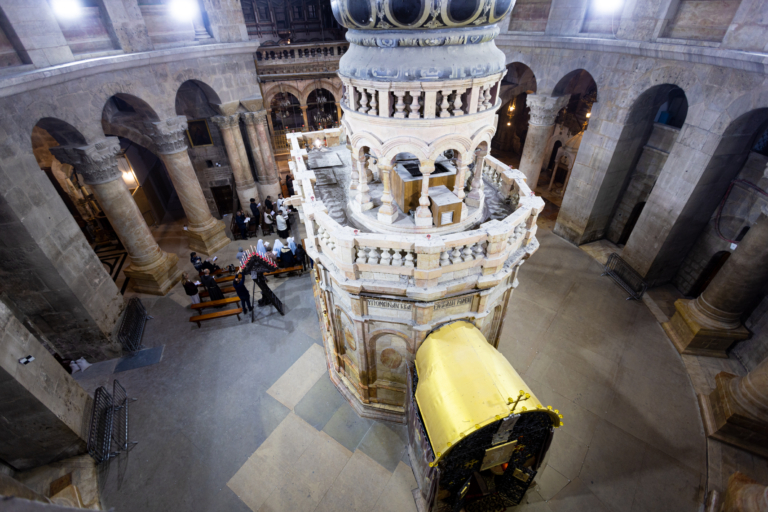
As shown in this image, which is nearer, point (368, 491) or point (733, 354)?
point (368, 491)

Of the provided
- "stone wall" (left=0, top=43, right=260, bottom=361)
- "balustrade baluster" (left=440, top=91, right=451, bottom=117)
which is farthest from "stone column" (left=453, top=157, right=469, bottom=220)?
"stone wall" (left=0, top=43, right=260, bottom=361)

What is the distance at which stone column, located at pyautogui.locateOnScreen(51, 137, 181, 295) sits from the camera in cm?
1106

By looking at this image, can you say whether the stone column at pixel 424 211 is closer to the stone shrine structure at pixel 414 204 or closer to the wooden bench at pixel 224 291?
the stone shrine structure at pixel 414 204

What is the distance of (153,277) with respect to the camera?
13.5 metres

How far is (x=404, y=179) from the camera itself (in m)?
7.66

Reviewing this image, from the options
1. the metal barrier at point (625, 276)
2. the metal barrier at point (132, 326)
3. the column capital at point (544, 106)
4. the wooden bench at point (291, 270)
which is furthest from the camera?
the column capital at point (544, 106)

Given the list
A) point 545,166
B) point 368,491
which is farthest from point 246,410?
point 545,166

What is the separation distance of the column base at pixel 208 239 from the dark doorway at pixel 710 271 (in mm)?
19114

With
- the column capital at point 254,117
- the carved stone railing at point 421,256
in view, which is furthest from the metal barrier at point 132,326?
the column capital at point 254,117

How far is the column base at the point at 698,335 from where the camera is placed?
1029 centimetres

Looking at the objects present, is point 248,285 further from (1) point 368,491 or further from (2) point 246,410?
(1) point 368,491

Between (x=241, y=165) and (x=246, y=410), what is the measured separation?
11883mm

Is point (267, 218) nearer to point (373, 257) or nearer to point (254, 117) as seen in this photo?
point (254, 117)

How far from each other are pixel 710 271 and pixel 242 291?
16.2m
